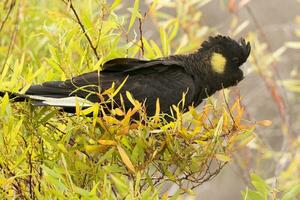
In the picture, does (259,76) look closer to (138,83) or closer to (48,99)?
(138,83)

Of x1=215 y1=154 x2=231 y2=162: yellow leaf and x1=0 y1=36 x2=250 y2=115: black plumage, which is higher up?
x1=0 y1=36 x2=250 y2=115: black plumage

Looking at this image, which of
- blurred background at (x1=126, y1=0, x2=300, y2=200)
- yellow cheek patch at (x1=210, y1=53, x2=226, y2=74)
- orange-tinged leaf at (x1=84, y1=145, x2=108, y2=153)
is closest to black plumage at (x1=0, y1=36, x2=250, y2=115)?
yellow cheek patch at (x1=210, y1=53, x2=226, y2=74)

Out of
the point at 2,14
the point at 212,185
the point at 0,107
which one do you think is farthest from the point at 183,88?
the point at 212,185

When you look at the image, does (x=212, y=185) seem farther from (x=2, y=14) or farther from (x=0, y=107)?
(x=0, y=107)

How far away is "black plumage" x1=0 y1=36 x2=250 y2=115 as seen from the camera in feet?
4.70

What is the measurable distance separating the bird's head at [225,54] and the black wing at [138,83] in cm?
15

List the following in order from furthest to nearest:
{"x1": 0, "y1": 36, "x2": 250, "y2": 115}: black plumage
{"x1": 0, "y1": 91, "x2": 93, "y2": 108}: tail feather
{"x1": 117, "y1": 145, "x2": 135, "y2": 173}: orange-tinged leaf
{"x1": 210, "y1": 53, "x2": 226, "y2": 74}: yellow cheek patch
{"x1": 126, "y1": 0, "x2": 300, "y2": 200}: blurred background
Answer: {"x1": 126, "y1": 0, "x2": 300, "y2": 200}: blurred background
{"x1": 210, "y1": 53, "x2": 226, "y2": 74}: yellow cheek patch
{"x1": 0, "y1": 36, "x2": 250, "y2": 115}: black plumage
{"x1": 0, "y1": 91, "x2": 93, "y2": 108}: tail feather
{"x1": 117, "y1": 145, "x2": 135, "y2": 173}: orange-tinged leaf

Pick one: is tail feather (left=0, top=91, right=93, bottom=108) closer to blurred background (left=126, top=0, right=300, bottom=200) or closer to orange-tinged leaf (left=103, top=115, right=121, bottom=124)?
orange-tinged leaf (left=103, top=115, right=121, bottom=124)

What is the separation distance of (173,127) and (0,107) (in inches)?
11.9

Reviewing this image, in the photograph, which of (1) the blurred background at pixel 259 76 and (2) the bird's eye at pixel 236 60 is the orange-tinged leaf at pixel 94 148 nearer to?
(2) the bird's eye at pixel 236 60

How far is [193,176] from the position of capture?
1323 mm

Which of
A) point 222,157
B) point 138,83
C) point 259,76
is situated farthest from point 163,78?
point 259,76

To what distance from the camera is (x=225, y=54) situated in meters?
1.85

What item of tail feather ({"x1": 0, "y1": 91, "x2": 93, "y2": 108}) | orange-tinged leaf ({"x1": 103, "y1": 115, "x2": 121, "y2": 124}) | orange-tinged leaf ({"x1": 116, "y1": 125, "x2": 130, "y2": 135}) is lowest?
orange-tinged leaf ({"x1": 116, "y1": 125, "x2": 130, "y2": 135})
